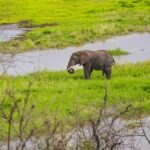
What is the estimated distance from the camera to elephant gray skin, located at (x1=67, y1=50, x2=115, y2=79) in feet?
66.3

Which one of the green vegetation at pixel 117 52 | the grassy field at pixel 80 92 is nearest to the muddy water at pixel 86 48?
the green vegetation at pixel 117 52

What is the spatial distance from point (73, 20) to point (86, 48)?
11018 millimetres

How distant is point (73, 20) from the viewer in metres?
44.0

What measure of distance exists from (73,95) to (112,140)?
9.75m

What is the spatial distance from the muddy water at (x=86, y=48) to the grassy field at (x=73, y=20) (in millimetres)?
1002

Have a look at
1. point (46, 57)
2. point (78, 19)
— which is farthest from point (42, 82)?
point (78, 19)

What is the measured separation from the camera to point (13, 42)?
34.8 m

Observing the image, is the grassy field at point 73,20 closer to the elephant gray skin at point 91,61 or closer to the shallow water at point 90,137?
the elephant gray skin at point 91,61

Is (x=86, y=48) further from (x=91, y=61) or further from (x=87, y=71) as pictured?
(x=87, y=71)

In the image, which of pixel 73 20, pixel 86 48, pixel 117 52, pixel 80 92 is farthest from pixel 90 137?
pixel 73 20

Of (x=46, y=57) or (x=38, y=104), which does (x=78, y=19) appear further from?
(x=38, y=104)

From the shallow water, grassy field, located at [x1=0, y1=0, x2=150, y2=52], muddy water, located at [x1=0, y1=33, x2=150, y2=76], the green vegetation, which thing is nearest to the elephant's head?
muddy water, located at [x1=0, y1=33, x2=150, y2=76]

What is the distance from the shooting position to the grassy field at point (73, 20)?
1410 inches

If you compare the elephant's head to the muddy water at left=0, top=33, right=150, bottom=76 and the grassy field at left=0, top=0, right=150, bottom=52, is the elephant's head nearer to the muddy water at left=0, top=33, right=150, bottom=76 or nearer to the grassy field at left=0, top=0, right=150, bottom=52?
the muddy water at left=0, top=33, right=150, bottom=76
